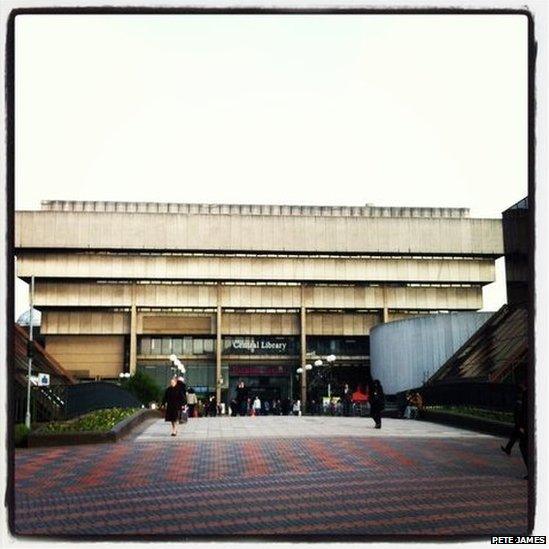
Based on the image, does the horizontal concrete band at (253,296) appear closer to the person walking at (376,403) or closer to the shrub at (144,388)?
the shrub at (144,388)

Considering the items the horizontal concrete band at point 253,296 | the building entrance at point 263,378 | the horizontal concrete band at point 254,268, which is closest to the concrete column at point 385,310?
the horizontal concrete band at point 253,296

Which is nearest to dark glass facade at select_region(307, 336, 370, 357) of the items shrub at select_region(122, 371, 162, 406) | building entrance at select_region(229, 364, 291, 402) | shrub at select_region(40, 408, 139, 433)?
building entrance at select_region(229, 364, 291, 402)

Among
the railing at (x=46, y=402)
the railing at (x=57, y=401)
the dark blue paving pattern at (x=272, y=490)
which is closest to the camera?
the dark blue paving pattern at (x=272, y=490)

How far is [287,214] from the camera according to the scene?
269 feet

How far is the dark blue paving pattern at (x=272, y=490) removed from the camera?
8.44m

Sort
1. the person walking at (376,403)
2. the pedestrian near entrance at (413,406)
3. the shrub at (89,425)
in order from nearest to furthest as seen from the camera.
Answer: the shrub at (89,425)
the person walking at (376,403)
the pedestrian near entrance at (413,406)

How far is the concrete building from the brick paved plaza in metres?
60.0

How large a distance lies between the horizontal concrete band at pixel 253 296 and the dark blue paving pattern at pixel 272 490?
61.8 m

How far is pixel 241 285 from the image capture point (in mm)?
80188

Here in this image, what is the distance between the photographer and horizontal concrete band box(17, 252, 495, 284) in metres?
77.6

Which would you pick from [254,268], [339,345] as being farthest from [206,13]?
[339,345]

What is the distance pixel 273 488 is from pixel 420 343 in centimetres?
3763

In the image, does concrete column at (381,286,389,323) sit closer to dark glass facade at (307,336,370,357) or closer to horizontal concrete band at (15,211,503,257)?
dark glass facade at (307,336,370,357)

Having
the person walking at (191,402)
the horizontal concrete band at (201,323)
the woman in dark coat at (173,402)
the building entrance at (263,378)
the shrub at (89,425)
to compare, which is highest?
the horizontal concrete band at (201,323)
